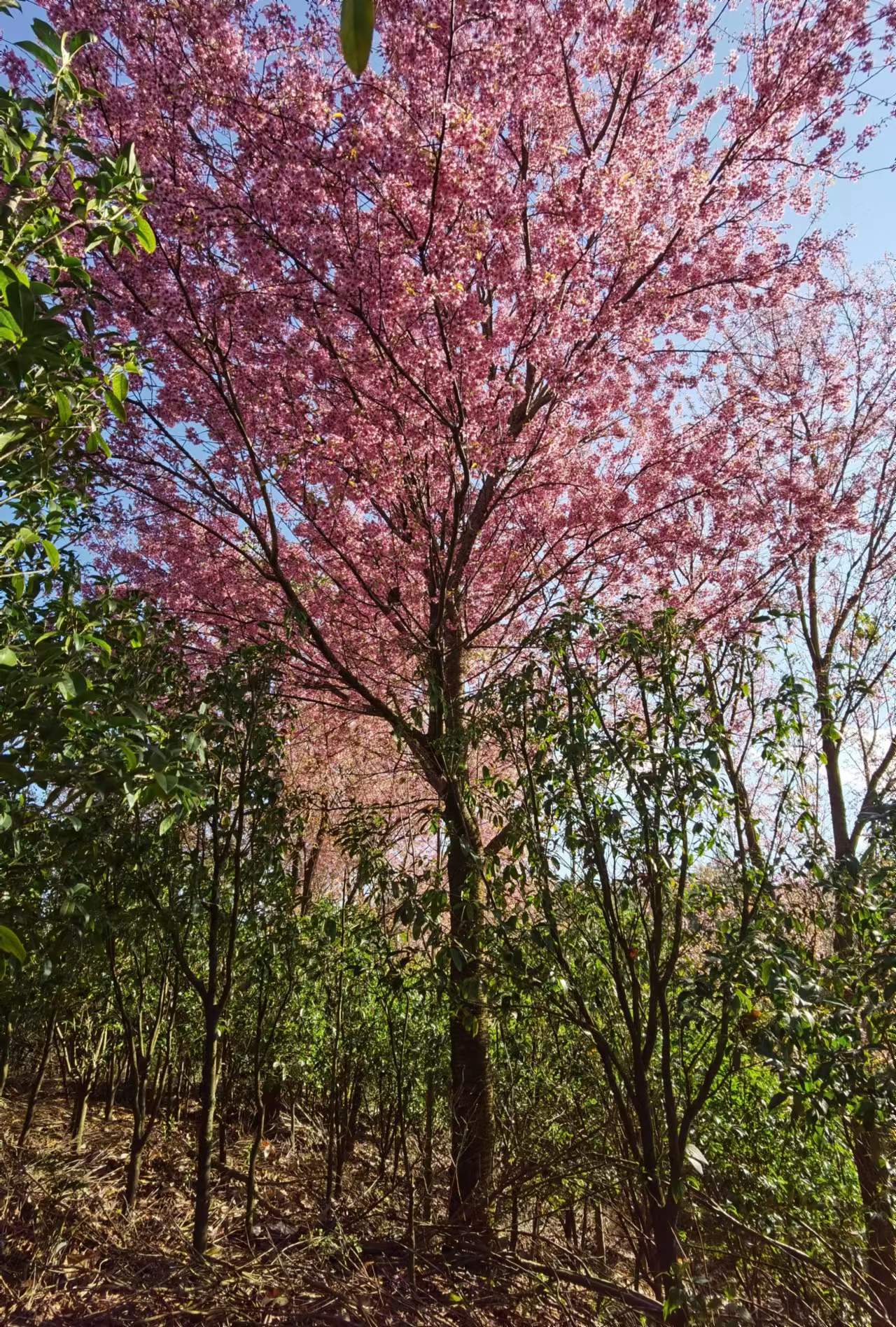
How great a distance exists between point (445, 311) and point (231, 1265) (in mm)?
6159

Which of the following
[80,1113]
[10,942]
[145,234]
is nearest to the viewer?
[10,942]

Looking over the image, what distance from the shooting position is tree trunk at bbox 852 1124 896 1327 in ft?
9.18

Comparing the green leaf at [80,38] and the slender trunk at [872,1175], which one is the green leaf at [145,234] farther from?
the slender trunk at [872,1175]

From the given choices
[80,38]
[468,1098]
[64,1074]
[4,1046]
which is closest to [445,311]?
[80,38]

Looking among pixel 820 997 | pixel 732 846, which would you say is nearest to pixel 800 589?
pixel 732 846

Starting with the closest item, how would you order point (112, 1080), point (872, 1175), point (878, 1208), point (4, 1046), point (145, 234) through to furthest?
1. point (145, 234)
2. point (878, 1208)
3. point (872, 1175)
4. point (4, 1046)
5. point (112, 1080)

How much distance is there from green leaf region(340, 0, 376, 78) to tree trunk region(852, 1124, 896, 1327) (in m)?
3.30

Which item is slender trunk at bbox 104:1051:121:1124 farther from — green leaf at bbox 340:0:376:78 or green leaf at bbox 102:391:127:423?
green leaf at bbox 340:0:376:78

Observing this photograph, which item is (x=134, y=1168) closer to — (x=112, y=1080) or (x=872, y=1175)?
(x=112, y=1080)

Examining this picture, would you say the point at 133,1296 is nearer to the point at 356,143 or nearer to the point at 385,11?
the point at 356,143

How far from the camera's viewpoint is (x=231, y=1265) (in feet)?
11.7

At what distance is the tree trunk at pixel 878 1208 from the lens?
2798 mm

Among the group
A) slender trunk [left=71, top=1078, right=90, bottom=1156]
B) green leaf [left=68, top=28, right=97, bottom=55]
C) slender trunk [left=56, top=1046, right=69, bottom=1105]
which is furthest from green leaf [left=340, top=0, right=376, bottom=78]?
slender trunk [left=56, top=1046, right=69, bottom=1105]

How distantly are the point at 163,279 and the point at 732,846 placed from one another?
16.8 ft
